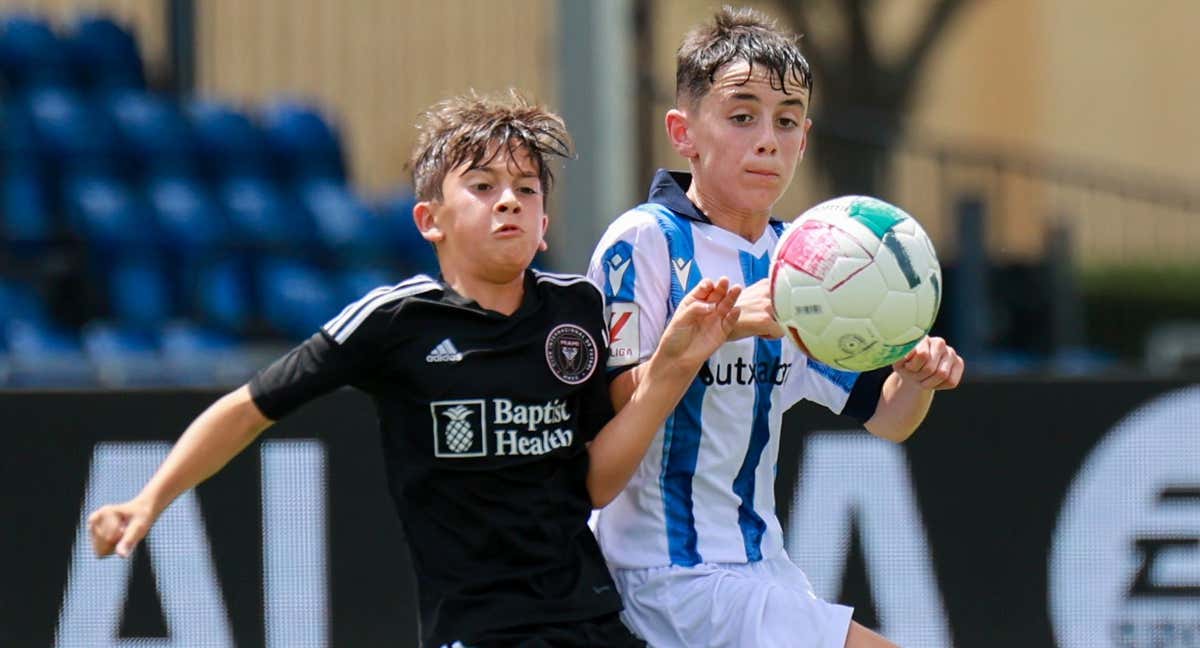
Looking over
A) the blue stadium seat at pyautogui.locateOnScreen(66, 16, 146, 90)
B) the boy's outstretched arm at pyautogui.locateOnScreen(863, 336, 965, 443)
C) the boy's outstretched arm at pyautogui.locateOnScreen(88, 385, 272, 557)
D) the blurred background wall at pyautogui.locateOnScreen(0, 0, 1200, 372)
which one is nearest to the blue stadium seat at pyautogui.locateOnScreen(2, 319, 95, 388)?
the blue stadium seat at pyautogui.locateOnScreen(66, 16, 146, 90)

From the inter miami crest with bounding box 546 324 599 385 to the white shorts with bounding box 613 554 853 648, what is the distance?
0.47m

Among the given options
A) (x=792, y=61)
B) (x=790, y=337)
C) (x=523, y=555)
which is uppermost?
(x=792, y=61)

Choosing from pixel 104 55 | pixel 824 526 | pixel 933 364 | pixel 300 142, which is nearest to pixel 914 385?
pixel 933 364

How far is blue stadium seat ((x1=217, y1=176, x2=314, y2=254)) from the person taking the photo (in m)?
10.4

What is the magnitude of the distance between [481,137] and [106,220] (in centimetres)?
632

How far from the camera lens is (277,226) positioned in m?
Result: 10.6

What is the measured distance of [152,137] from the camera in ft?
34.2

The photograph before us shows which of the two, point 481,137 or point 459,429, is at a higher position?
point 481,137

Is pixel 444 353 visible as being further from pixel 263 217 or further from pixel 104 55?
pixel 104 55

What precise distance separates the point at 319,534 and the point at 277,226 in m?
4.17

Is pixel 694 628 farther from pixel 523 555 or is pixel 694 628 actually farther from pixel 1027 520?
pixel 1027 520

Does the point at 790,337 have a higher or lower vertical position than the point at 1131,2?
lower

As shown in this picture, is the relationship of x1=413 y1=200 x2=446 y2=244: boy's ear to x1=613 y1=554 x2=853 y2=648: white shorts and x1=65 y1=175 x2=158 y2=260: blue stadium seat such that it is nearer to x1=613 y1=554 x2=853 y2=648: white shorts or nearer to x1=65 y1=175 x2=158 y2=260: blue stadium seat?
x1=613 y1=554 x2=853 y2=648: white shorts

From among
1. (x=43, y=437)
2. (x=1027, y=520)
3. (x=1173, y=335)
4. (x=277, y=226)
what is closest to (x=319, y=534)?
(x=43, y=437)
